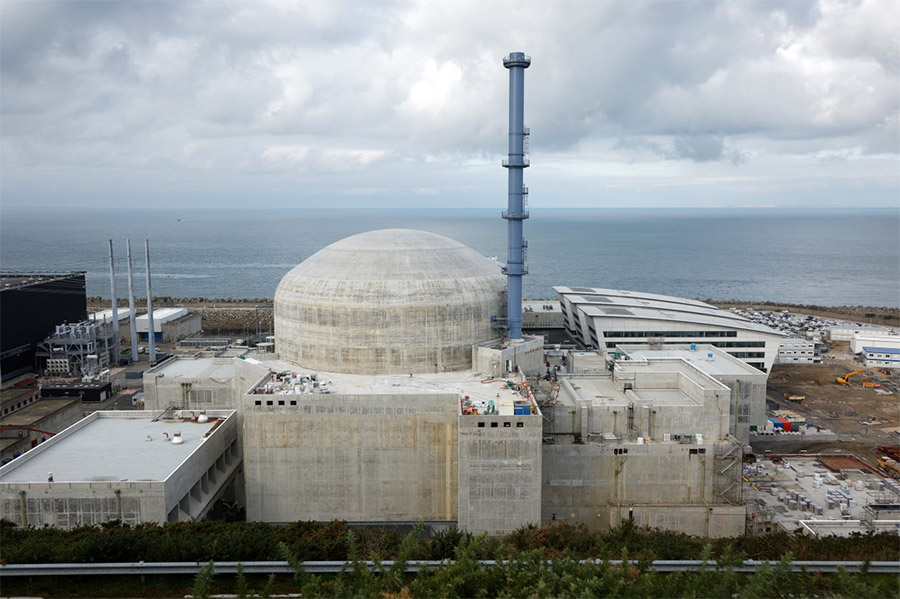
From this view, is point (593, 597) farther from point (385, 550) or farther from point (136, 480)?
point (136, 480)

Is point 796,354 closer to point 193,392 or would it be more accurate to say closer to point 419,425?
point 419,425

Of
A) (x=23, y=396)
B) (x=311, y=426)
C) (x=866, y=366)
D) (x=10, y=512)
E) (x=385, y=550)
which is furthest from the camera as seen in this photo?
(x=866, y=366)

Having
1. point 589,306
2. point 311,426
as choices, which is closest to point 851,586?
point 311,426

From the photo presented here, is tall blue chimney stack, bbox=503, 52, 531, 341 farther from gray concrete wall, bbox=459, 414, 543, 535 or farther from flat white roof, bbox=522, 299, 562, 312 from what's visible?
flat white roof, bbox=522, 299, 562, 312

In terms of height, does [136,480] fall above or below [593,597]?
below

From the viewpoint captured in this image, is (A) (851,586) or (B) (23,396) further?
(B) (23,396)

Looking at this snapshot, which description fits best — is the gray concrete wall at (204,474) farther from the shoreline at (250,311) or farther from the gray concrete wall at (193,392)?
the shoreline at (250,311)

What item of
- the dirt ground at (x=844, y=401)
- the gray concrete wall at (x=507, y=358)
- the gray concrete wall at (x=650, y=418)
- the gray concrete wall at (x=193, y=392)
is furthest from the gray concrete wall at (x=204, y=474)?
the dirt ground at (x=844, y=401)
